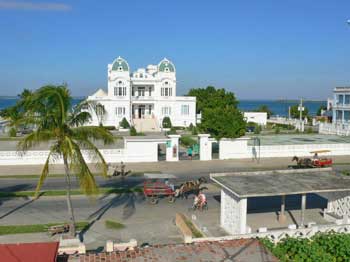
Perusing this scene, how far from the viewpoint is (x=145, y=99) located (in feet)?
212

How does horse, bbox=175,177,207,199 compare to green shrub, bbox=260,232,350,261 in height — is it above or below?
above

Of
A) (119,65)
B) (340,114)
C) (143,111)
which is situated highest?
(119,65)

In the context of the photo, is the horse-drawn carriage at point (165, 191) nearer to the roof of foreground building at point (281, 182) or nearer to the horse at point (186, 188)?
the horse at point (186, 188)

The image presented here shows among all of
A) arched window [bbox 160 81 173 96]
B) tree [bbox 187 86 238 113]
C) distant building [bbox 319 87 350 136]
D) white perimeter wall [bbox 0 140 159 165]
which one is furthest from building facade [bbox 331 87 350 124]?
white perimeter wall [bbox 0 140 159 165]

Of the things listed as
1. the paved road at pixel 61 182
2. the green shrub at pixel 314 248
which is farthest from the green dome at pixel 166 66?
the green shrub at pixel 314 248

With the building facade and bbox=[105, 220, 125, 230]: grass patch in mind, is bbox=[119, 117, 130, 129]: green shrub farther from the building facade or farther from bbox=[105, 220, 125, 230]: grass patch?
bbox=[105, 220, 125, 230]: grass patch

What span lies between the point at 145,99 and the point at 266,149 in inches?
1243

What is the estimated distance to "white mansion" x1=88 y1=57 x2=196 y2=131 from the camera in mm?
61844

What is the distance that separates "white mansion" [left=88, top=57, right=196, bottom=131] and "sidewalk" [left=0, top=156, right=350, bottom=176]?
28362 mm

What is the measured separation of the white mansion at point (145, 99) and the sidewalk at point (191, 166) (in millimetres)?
28362

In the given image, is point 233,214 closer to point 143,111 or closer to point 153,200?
point 153,200

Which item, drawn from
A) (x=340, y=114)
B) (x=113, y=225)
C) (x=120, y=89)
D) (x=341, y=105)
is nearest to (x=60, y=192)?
(x=113, y=225)

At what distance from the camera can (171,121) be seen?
2537 inches

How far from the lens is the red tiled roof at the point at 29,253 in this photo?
10227 mm
